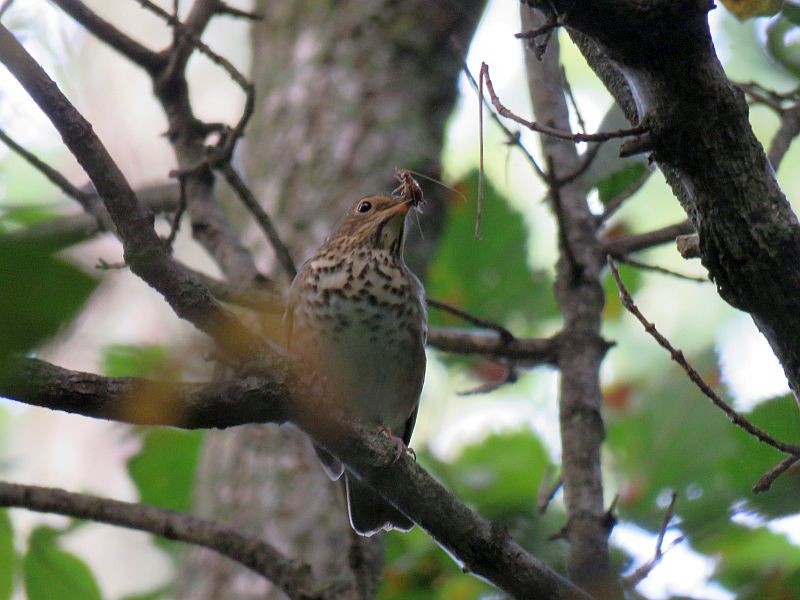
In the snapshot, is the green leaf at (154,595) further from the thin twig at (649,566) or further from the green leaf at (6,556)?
the thin twig at (649,566)

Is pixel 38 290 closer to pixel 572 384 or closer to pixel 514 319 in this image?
pixel 572 384

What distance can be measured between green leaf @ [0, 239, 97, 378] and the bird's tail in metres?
2.81

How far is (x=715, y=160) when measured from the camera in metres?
1.74

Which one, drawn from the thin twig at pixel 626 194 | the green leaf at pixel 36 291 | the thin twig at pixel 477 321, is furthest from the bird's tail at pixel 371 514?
the green leaf at pixel 36 291

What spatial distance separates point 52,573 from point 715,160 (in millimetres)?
2368

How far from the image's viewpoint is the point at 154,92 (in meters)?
3.85

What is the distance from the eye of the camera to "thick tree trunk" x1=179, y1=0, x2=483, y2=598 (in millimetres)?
3961

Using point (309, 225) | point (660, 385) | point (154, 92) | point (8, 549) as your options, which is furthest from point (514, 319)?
point (8, 549)

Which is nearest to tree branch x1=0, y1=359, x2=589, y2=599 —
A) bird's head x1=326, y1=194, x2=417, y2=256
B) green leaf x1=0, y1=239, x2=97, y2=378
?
green leaf x1=0, y1=239, x2=97, y2=378

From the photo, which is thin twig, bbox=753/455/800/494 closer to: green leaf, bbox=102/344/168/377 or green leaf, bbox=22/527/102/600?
green leaf, bbox=102/344/168/377

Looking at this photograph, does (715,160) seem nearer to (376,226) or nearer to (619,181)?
(619,181)

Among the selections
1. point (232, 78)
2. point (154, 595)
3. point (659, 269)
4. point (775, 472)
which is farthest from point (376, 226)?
point (775, 472)

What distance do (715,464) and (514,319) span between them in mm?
1379

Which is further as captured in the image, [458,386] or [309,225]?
[458,386]
